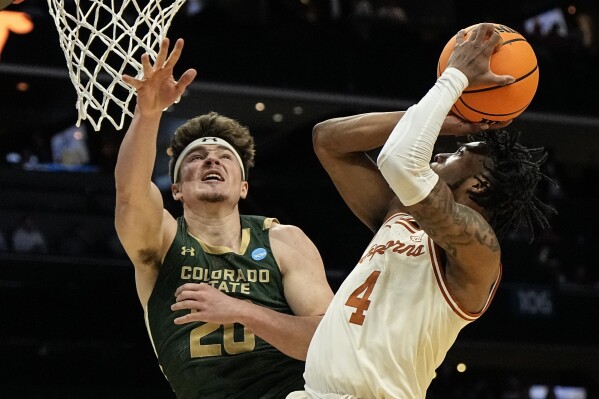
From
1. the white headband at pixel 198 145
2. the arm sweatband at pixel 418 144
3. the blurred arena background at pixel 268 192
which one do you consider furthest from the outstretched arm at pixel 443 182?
the blurred arena background at pixel 268 192

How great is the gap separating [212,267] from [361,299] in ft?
3.35

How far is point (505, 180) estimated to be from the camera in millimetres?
3703

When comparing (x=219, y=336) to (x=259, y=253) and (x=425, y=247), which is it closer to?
(x=259, y=253)

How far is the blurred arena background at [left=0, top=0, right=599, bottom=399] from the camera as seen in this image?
1078 cm

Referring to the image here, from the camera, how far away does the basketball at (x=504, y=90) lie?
11.5 ft

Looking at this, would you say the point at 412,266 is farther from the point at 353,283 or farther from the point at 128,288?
the point at 128,288

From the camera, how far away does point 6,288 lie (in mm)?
10633

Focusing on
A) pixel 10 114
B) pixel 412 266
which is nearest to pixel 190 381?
pixel 412 266

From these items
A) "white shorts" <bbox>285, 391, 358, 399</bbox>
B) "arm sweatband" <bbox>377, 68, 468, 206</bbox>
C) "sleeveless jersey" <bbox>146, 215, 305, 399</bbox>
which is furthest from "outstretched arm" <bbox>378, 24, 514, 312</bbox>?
"sleeveless jersey" <bbox>146, 215, 305, 399</bbox>

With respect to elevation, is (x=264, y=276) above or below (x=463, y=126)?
below

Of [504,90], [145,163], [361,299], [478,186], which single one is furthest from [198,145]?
[504,90]

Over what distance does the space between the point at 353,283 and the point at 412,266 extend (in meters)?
0.22

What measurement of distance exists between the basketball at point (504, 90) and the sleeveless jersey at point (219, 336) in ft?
4.36

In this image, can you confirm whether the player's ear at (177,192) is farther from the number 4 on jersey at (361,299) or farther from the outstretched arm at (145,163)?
the number 4 on jersey at (361,299)
